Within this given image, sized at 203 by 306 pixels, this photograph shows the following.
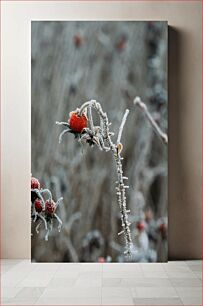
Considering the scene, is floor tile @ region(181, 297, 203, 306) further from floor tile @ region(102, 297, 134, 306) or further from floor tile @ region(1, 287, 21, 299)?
floor tile @ region(1, 287, 21, 299)

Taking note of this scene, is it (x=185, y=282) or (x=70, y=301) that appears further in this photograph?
(x=185, y=282)

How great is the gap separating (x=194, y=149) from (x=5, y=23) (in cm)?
209

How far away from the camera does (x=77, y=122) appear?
544 centimetres

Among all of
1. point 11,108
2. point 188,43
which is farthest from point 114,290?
point 188,43

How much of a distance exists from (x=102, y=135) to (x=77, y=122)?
0.25 meters

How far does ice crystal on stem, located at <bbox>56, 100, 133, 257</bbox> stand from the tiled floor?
1.31 ft

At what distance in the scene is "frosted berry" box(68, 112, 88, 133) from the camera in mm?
5422

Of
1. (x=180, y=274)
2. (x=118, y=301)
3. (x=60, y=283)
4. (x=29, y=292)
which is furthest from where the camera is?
(x=180, y=274)

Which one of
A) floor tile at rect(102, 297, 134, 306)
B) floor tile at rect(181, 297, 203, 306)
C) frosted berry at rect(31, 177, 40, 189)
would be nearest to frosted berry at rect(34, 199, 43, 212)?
frosted berry at rect(31, 177, 40, 189)

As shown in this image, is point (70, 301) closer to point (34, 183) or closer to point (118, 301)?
point (118, 301)

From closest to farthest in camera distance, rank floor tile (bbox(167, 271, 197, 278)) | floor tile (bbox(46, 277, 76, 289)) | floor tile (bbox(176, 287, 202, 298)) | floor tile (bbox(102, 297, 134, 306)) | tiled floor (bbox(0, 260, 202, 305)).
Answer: floor tile (bbox(102, 297, 134, 306))
tiled floor (bbox(0, 260, 202, 305))
floor tile (bbox(176, 287, 202, 298))
floor tile (bbox(46, 277, 76, 289))
floor tile (bbox(167, 271, 197, 278))

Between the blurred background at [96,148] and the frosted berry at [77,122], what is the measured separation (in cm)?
6

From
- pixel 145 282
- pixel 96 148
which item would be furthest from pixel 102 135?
pixel 145 282

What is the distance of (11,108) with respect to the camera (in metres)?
5.66
